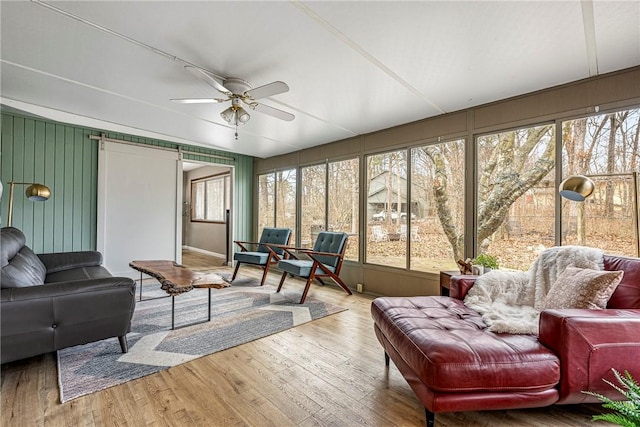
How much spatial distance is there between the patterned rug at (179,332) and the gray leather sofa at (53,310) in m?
0.20

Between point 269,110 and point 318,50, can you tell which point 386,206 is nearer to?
point 269,110

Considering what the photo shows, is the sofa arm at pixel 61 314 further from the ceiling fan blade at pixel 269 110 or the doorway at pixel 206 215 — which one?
the doorway at pixel 206 215

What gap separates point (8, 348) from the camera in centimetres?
175

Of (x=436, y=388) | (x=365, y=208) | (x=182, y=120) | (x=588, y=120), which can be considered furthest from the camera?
(x=365, y=208)

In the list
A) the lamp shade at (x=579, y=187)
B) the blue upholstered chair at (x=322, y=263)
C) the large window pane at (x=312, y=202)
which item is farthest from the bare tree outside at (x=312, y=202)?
the lamp shade at (x=579, y=187)

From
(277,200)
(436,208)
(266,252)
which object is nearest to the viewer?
(436,208)

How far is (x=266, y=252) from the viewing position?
4898mm

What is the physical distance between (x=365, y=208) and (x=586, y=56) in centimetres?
279

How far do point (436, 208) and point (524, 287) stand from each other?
1.57 m

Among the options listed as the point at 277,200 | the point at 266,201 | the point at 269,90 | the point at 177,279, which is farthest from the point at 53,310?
the point at 266,201

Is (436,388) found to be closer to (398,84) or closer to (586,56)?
(398,84)

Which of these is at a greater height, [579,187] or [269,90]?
[269,90]

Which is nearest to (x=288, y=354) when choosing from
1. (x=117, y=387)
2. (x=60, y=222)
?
(x=117, y=387)

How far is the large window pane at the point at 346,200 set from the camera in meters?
4.56
